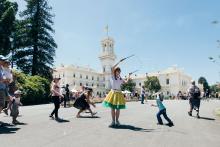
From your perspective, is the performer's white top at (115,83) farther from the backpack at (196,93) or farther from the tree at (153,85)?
the tree at (153,85)

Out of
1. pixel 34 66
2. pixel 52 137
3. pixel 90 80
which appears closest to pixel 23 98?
pixel 34 66

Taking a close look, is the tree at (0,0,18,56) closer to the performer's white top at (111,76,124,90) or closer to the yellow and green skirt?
the performer's white top at (111,76,124,90)

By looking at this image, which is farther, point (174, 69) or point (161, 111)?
point (174, 69)

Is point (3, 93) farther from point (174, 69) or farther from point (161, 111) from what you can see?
point (174, 69)

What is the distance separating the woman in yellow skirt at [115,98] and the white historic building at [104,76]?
121204 mm

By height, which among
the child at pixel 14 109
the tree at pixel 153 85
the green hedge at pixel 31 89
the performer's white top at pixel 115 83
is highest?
the tree at pixel 153 85

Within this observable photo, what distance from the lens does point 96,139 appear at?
27.5 ft

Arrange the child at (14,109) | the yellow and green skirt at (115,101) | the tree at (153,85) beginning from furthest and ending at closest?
the tree at (153,85), the child at (14,109), the yellow and green skirt at (115,101)

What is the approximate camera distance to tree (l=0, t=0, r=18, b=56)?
4897cm

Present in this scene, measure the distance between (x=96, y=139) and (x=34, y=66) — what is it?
155ft

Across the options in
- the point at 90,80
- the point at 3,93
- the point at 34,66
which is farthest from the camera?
the point at 90,80

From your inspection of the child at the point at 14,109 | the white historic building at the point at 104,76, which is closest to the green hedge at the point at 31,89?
the child at the point at 14,109

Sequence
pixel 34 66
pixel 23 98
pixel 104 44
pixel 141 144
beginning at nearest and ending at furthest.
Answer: pixel 141 144 < pixel 23 98 < pixel 34 66 < pixel 104 44

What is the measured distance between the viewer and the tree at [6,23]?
4897 cm
